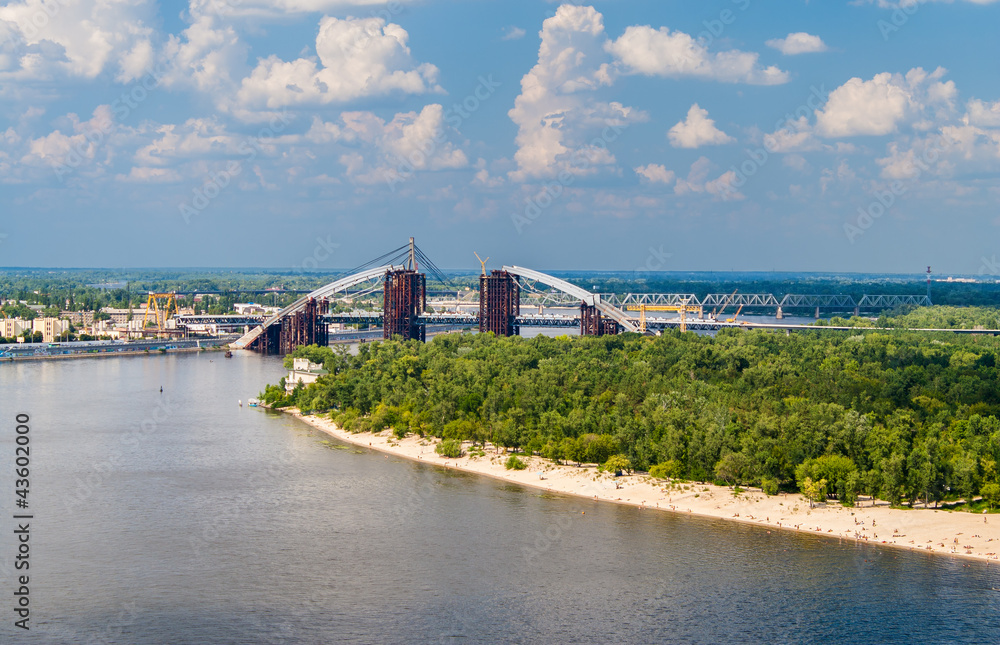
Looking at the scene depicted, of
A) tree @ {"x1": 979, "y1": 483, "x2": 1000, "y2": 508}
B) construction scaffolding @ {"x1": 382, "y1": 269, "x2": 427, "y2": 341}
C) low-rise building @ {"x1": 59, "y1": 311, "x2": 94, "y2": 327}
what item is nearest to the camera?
tree @ {"x1": 979, "y1": 483, "x2": 1000, "y2": 508}

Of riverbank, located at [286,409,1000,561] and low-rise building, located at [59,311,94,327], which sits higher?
low-rise building, located at [59,311,94,327]

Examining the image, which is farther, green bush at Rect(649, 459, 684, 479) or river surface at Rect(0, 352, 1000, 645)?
green bush at Rect(649, 459, 684, 479)

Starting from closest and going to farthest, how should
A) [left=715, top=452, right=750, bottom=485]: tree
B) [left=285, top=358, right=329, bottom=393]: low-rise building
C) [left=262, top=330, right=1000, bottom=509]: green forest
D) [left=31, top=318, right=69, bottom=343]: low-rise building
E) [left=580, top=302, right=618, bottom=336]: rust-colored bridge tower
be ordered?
[left=262, top=330, right=1000, bottom=509]: green forest
[left=715, top=452, right=750, bottom=485]: tree
[left=285, top=358, right=329, bottom=393]: low-rise building
[left=580, top=302, right=618, bottom=336]: rust-colored bridge tower
[left=31, top=318, right=69, bottom=343]: low-rise building

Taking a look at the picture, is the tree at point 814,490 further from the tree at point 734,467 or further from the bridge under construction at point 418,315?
the bridge under construction at point 418,315

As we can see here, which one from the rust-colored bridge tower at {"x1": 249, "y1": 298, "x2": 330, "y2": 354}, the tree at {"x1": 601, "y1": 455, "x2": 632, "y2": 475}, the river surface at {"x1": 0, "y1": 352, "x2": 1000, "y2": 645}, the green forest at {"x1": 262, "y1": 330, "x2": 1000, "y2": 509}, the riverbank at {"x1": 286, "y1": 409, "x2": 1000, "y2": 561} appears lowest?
the river surface at {"x1": 0, "y1": 352, "x2": 1000, "y2": 645}

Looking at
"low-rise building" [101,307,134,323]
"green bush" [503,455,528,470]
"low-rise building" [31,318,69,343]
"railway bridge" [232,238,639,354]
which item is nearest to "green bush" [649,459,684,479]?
"green bush" [503,455,528,470]

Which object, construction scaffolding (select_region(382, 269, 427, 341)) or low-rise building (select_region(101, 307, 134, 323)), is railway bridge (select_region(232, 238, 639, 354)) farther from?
low-rise building (select_region(101, 307, 134, 323))
